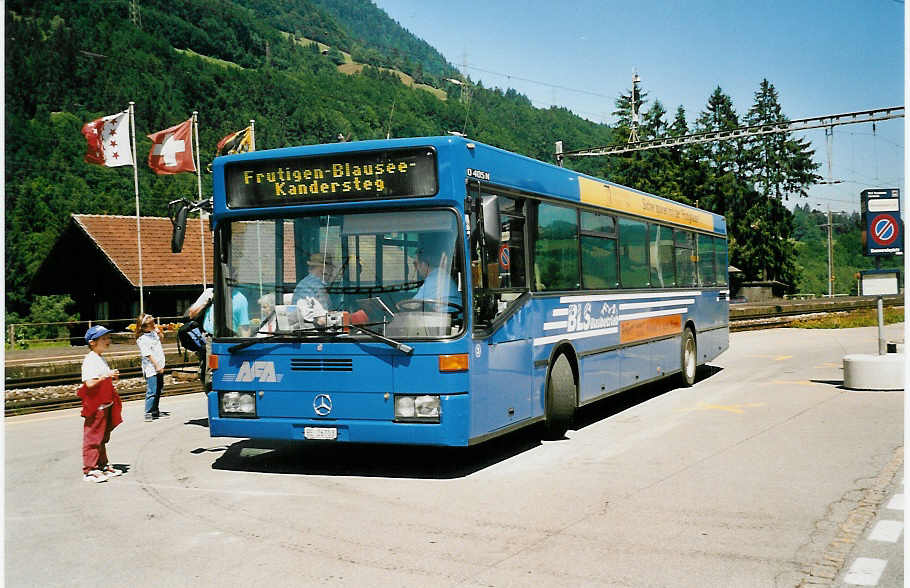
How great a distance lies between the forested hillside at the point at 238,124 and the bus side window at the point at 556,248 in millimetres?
23793

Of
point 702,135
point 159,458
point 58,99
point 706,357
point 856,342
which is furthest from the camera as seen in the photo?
point 58,99

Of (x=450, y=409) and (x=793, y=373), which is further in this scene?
(x=793, y=373)

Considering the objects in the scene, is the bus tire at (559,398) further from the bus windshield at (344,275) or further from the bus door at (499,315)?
the bus windshield at (344,275)

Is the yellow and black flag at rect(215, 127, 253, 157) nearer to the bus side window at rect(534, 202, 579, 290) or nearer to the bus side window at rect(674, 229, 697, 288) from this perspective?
the bus side window at rect(674, 229, 697, 288)

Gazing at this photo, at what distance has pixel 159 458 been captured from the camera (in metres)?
10.6

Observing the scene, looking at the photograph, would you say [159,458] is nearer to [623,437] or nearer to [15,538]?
[15,538]

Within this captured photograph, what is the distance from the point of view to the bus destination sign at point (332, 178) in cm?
894

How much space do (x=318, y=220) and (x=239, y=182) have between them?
100 cm

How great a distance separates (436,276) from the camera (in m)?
8.78

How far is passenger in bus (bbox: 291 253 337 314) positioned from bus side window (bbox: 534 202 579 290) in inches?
100

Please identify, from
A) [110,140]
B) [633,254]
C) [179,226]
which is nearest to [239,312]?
[179,226]

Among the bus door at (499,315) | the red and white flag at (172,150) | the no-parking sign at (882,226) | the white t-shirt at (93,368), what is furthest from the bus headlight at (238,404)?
the red and white flag at (172,150)

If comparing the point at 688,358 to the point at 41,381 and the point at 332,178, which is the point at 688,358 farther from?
the point at 41,381

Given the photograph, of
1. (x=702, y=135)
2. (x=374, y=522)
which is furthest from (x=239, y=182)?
(x=702, y=135)
